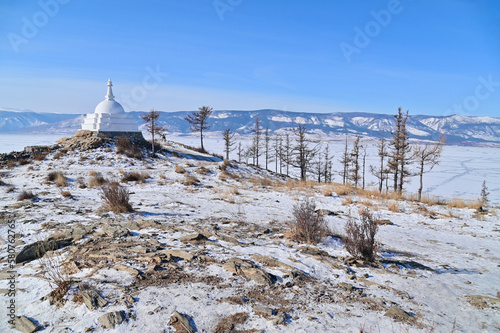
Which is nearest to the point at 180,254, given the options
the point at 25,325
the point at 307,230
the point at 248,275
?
the point at 248,275

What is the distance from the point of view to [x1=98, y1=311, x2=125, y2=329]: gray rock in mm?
2715

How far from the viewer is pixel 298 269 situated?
4.15 meters

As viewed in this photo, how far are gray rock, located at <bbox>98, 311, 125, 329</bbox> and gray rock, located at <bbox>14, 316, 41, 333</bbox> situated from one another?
1.98ft

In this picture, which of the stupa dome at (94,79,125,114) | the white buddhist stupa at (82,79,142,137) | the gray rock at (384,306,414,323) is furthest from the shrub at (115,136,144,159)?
the gray rock at (384,306,414,323)

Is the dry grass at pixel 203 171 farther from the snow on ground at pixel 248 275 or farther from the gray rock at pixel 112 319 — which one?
the gray rock at pixel 112 319

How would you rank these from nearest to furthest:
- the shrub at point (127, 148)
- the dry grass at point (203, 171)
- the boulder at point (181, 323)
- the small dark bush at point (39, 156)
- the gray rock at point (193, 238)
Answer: the boulder at point (181, 323) → the gray rock at point (193, 238) → the dry grass at point (203, 171) → the small dark bush at point (39, 156) → the shrub at point (127, 148)

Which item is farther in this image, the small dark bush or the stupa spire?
the stupa spire

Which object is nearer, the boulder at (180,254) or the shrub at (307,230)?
the boulder at (180,254)

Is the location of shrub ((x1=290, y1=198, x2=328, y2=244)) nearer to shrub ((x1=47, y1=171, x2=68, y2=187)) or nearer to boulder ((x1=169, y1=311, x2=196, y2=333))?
boulder ((x1=169, y1=311, x2=196, y2=333))

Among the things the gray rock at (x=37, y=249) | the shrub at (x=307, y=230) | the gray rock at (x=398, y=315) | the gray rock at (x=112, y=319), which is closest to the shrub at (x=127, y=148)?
the gray rock at (x=37, y=249)

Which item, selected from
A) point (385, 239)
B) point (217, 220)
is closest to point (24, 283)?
point (217, 220)

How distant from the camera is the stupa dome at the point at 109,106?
24906mm

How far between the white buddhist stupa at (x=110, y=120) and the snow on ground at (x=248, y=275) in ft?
57.3

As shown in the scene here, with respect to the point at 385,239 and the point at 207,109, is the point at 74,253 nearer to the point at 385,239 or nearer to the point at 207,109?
Answer: the point at 385,239
